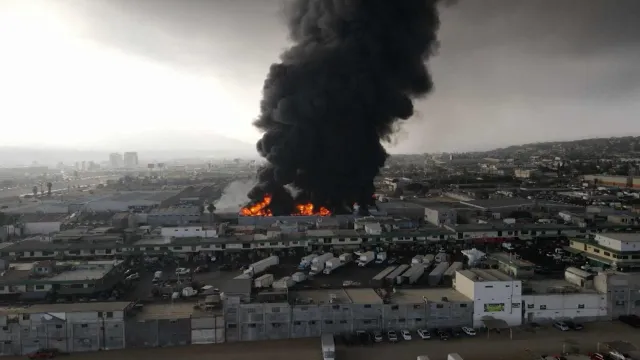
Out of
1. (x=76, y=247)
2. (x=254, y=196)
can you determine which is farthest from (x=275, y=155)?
(x=76, y=247)

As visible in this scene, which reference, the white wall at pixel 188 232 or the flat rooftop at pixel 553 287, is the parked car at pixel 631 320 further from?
the white wall at pixel 188 232

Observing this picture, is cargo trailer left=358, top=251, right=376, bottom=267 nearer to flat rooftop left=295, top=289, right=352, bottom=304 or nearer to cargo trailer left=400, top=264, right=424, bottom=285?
cargo trailer left=400, top=264, right=424, bottom=285

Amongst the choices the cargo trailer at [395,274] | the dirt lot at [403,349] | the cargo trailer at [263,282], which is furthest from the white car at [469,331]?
the cargo trailer at [263,282]

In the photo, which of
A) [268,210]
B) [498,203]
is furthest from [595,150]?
[268,210]

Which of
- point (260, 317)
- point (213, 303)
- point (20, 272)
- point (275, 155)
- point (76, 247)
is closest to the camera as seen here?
point (260, 317)

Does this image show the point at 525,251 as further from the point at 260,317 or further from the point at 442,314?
the point at 260,317

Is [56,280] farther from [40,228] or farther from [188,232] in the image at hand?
[40,228]
